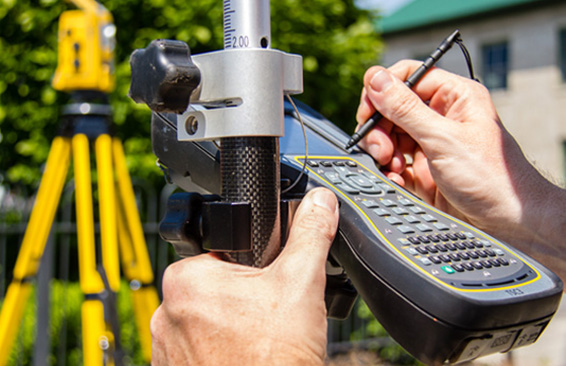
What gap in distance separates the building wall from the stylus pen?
7.85 metres

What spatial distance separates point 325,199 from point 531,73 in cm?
902

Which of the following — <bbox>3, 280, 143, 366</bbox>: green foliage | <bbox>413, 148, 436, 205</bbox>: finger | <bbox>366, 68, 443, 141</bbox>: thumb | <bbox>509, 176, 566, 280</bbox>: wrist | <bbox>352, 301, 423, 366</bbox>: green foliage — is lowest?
<bbox>352, 301, 423, 366</bbox>: green foliage

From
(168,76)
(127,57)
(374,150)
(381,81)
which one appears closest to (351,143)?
(374,150)

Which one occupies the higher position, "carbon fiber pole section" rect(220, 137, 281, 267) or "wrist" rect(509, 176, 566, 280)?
"carbon fiber pole section" rect(220, 137, 281, 267)

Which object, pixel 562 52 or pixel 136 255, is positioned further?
pixel 562 52

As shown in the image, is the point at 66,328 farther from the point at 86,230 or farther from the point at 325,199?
the point at 325,199

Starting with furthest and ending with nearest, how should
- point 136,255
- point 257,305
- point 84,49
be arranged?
point 136,255 < point 84,49 < point 257,305

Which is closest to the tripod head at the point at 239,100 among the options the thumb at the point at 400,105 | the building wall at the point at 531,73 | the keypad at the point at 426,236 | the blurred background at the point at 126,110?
the keypad at the point at 426,236

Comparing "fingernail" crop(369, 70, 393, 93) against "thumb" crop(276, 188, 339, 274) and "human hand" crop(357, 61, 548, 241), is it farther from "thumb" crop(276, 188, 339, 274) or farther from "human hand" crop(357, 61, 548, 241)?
"thumb" crop(276, 188, 339, 274)

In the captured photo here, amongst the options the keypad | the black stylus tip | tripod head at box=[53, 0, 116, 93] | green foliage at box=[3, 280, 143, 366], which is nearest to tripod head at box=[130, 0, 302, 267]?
the keypad

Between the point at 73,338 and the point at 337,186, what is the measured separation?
272cm

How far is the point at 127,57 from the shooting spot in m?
2.99

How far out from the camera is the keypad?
60cm

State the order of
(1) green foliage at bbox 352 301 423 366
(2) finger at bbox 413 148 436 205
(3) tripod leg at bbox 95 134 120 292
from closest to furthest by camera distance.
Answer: (2) finger at bbox 413 148 436 205 → (3) tripod leg at bbox 95 134 120 292 → (1) green foliage at bbox 352 301 423 366
